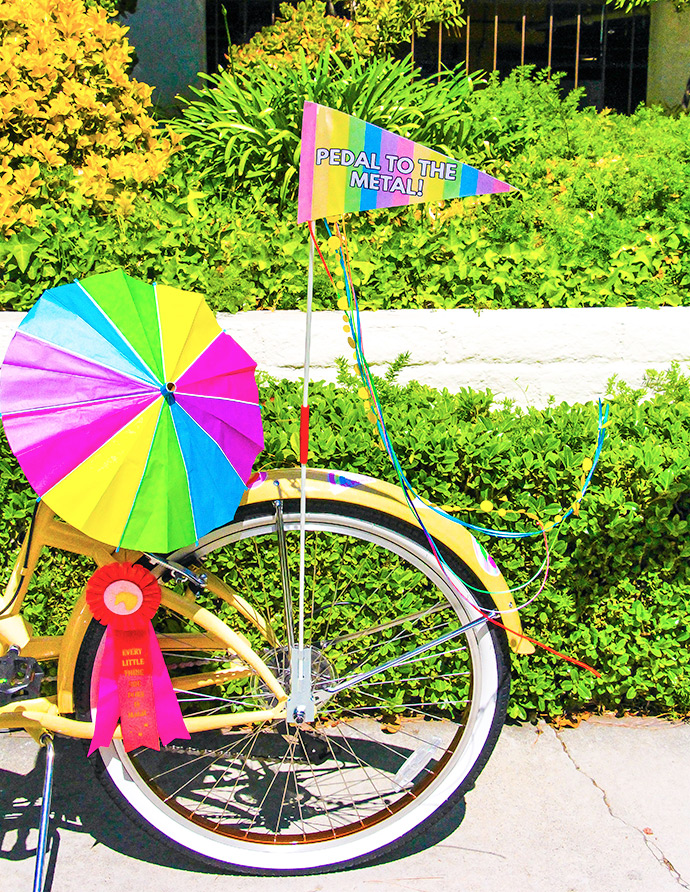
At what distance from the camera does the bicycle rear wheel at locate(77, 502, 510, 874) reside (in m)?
2.57

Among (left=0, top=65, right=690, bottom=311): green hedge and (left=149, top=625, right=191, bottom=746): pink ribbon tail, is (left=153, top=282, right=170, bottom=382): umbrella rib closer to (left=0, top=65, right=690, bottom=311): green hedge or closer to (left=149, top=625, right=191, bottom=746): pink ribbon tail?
(left=149, top=625, right=191, bottom=746): pink ribbon tail

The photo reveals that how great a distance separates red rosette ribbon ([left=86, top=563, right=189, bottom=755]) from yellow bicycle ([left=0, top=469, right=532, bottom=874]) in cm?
6

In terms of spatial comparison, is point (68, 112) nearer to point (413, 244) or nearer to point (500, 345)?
point (413, 244)

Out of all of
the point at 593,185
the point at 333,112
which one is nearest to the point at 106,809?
the point at 333,112

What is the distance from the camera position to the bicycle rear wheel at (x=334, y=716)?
2574mm

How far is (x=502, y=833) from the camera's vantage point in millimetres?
2814

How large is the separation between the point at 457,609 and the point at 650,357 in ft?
5.28

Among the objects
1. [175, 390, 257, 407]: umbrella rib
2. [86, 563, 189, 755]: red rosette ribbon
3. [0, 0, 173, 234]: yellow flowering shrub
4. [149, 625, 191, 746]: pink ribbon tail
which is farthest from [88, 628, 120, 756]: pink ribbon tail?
[0, 0, 173, 234]: yellow flowering shrub

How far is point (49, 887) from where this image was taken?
257 centimetres

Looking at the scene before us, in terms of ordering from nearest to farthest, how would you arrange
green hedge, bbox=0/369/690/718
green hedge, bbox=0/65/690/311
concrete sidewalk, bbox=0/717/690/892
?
concrete sidewalk, bbox=0/717/690/892
green hedge, bbox=0/369/690/718
green hedge, bbox=0/65/690/311

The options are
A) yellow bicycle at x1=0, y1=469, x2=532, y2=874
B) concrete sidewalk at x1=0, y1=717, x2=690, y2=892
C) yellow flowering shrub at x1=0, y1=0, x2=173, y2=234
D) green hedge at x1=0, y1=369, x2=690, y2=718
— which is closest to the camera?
yellow bicycle at x1=0, y1=469, x2=532, y2=874

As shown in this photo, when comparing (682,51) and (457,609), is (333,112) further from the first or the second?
(682,51)

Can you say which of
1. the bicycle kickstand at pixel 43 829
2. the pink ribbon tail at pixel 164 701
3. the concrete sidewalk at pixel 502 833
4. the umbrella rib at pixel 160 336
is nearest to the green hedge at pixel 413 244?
the umbrella rib at pixel 160 336

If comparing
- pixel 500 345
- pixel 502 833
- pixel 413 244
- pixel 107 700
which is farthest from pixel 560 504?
pixel 107 700
